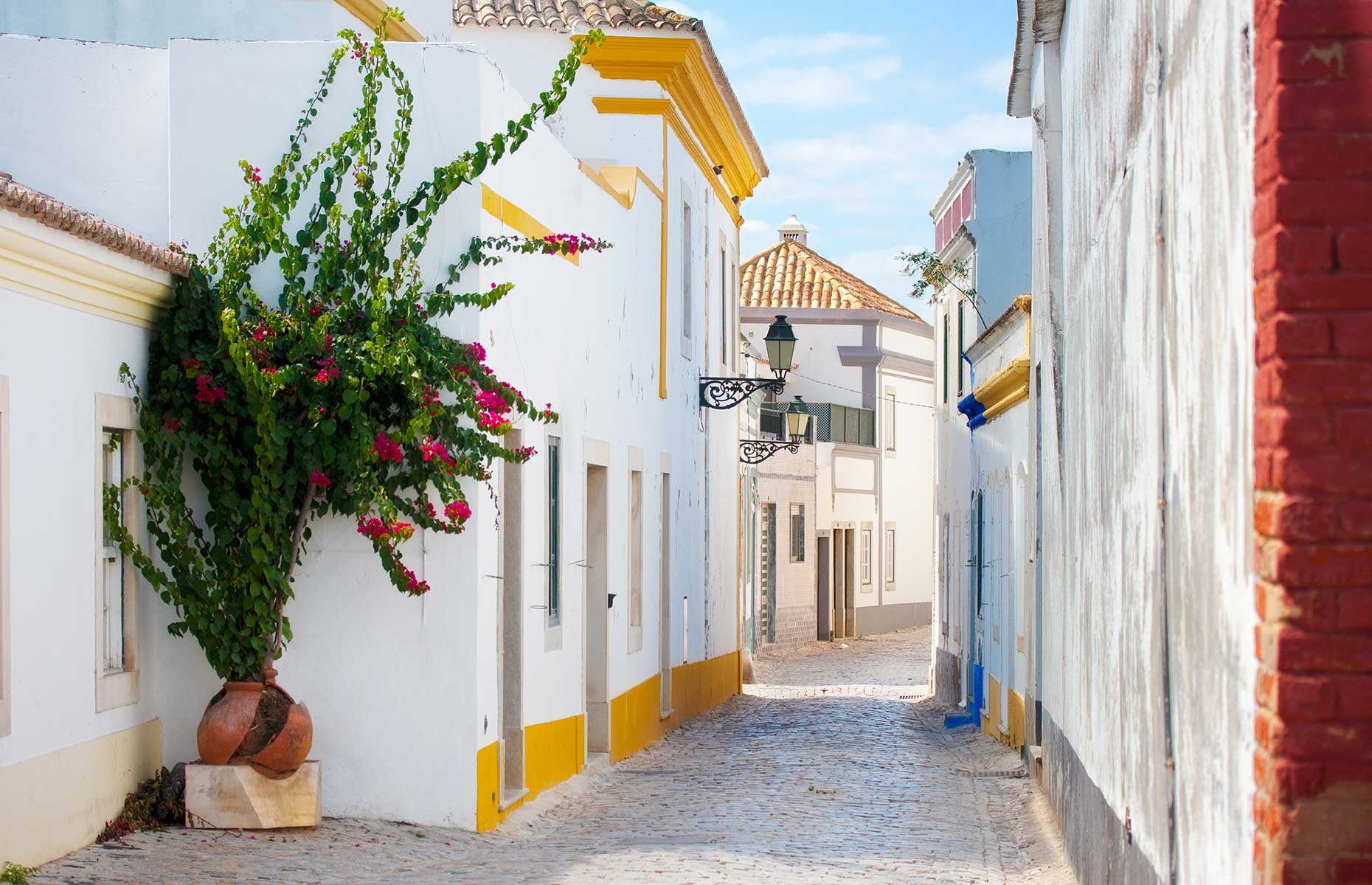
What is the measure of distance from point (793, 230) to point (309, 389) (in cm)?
3649

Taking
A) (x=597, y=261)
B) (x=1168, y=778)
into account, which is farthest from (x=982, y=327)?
(x=1168, y=778)

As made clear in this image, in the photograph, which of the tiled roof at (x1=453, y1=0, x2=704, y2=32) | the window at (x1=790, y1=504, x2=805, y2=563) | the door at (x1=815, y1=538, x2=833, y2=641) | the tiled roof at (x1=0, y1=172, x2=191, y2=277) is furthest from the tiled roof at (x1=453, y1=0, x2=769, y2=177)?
the door at (x1=815, y1=538, x2=833, y2=641)

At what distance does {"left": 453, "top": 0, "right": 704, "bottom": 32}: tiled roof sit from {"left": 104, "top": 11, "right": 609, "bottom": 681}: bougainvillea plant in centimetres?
740

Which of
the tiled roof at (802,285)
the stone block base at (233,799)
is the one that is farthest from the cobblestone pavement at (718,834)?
the tiled roof at (802,285)

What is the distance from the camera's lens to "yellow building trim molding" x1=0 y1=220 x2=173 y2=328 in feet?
24.0

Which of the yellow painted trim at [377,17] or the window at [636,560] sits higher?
the yellow painted trim at [377,17]

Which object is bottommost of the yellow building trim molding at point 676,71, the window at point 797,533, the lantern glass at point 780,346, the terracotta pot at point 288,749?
the terracotta pot at point 288,749

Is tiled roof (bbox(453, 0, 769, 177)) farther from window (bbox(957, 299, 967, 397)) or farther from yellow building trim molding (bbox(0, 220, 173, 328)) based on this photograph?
yellow building trim molding (bbox(0, 220, 173, 328))

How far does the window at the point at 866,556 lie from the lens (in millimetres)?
39594

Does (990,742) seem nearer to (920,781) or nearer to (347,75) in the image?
(920,781)

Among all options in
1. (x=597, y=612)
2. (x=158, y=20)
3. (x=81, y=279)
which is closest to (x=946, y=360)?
(x=597, y=612)

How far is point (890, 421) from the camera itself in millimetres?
41438

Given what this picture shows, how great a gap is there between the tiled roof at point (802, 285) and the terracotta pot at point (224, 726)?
3148 centimetres

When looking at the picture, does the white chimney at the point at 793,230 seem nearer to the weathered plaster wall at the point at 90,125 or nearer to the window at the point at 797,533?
the window at the point at 797,533
